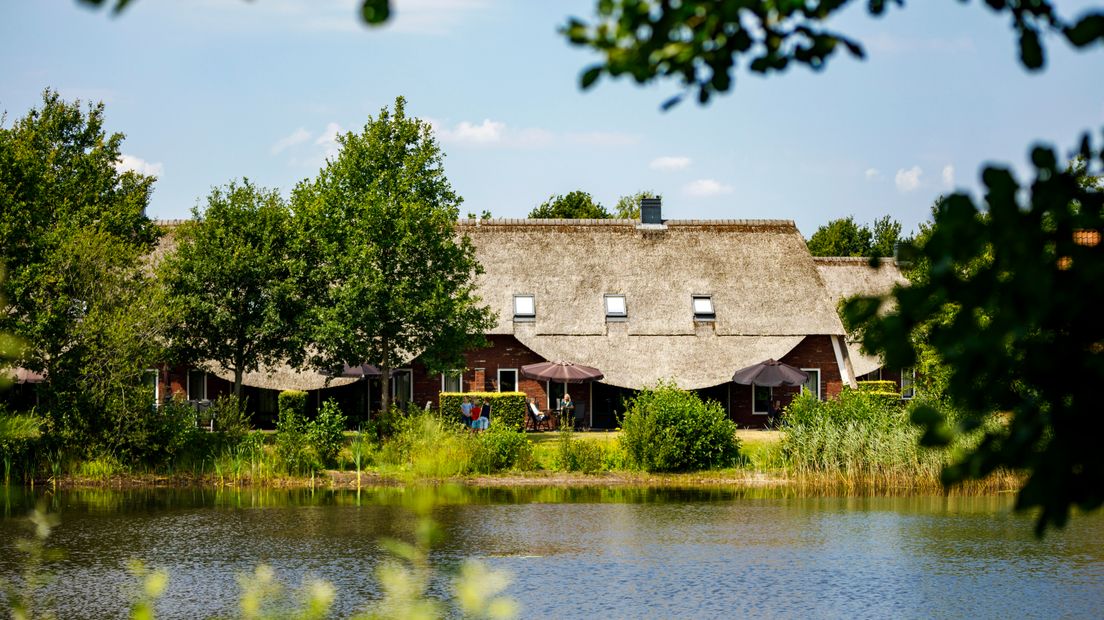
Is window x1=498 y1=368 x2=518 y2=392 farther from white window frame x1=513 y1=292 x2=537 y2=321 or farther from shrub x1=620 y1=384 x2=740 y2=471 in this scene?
shrub x1=620 y1=384 x2=740 y2=471

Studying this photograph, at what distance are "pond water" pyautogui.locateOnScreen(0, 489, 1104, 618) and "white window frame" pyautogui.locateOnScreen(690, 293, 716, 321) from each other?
14039 mm

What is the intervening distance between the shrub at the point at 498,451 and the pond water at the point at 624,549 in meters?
1.35

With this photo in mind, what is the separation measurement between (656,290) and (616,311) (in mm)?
1602

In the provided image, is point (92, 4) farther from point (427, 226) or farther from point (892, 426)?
point (427, 226)

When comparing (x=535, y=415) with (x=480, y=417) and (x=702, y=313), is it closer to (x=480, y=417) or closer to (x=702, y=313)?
(x=480, y=417)

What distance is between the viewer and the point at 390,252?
28.5 metres

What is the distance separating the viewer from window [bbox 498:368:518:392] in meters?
35.8

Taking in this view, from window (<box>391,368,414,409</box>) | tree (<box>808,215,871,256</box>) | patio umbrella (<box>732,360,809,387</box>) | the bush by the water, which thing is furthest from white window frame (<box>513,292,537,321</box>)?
tree (<box>808,215,871,256</box>)

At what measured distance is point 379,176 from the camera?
28172 mm

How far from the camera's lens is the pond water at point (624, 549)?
13.9 m

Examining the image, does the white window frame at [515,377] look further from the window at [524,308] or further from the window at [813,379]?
the window at [813,379]

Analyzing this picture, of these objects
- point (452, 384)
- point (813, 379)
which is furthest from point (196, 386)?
point (813, 379)

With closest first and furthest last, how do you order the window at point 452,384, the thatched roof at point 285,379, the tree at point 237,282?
1. the tree at point 237,282
2. the thatched roof at point 285,379
3. the window at point 452,384

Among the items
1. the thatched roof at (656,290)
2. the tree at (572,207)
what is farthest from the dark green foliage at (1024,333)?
the tree at (572,207)
